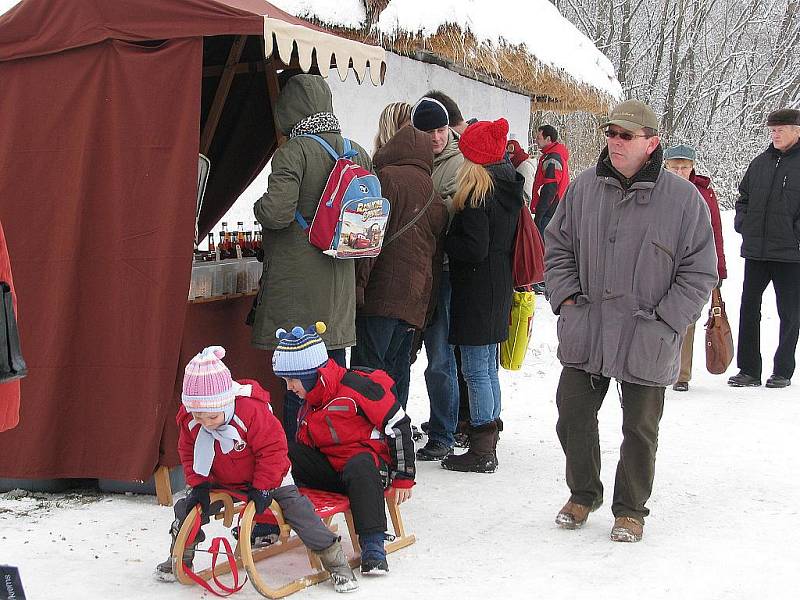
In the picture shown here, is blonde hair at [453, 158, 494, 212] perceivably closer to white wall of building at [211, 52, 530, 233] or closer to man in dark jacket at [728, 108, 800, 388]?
white wall of building at [211, 52, 530, 233]

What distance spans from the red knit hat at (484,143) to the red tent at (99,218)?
85 cm

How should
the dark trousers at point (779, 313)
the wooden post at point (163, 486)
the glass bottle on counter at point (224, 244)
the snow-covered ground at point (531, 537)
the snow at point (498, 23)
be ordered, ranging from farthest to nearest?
the snow at point (498, 23) → the dark trousers at point (779, 313) → the glass bottle on counter at point (224, 244) → the wooden post at point (163, 486) → the snow-covered ground at point (531, 537)

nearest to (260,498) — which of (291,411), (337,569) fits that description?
(337,569)

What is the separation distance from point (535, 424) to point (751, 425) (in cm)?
145

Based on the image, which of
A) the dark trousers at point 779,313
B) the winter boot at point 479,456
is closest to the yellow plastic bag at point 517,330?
the winter boot at point 479,456

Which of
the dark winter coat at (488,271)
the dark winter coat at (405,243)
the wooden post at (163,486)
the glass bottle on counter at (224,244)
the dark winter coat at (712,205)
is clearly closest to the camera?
the wooden post at (163,486)

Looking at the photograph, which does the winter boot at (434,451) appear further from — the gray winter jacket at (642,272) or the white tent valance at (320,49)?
the white tent valance at (320,49)

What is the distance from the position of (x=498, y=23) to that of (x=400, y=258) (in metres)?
5.80

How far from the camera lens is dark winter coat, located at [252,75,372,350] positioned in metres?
4.96

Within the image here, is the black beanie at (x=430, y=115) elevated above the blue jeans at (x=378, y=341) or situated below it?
above

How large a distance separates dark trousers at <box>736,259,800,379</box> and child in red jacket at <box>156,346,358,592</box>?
547 centimetres

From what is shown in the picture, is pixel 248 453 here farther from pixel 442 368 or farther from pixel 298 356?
pixel 442 368

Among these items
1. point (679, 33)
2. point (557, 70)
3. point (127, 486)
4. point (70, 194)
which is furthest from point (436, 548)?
point (679, 33)

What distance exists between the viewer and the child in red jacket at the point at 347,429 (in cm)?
412
